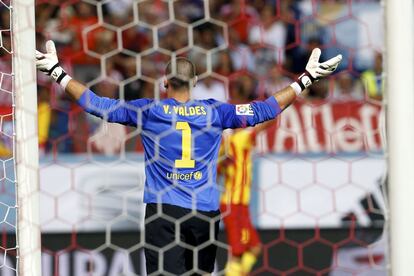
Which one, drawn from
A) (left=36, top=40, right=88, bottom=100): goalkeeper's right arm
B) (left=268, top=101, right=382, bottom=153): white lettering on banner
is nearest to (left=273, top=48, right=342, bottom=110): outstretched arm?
(left=36, top=40, right=88, bottom=100): goalkeeper's right arm

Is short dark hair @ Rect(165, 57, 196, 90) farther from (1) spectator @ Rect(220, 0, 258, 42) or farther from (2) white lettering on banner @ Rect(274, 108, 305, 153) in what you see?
(1) spectator @ Rect(220, 0, 258, 42)

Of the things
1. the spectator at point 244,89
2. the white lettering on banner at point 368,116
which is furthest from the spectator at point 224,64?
the white lettering on banner at point 368,116

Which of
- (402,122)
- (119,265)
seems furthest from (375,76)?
(402,122)

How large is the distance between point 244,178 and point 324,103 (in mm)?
570

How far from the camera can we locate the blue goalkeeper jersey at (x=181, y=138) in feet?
10.1

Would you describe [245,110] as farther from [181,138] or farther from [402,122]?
[402,122]

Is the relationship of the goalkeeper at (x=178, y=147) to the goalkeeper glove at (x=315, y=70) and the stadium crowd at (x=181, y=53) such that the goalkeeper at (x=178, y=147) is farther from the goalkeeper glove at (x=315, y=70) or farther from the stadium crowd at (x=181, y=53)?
the stadium crowd at (x=181, y=53)

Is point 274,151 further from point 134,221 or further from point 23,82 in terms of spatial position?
point 23,82

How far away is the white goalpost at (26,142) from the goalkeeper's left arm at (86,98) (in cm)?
23

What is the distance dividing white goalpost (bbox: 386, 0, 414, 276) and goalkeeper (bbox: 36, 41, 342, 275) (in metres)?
0.65

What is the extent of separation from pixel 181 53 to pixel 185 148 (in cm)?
179

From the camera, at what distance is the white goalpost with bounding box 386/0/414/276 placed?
241cm

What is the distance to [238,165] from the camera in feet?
16.6

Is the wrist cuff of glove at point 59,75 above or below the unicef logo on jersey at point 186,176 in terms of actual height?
above
